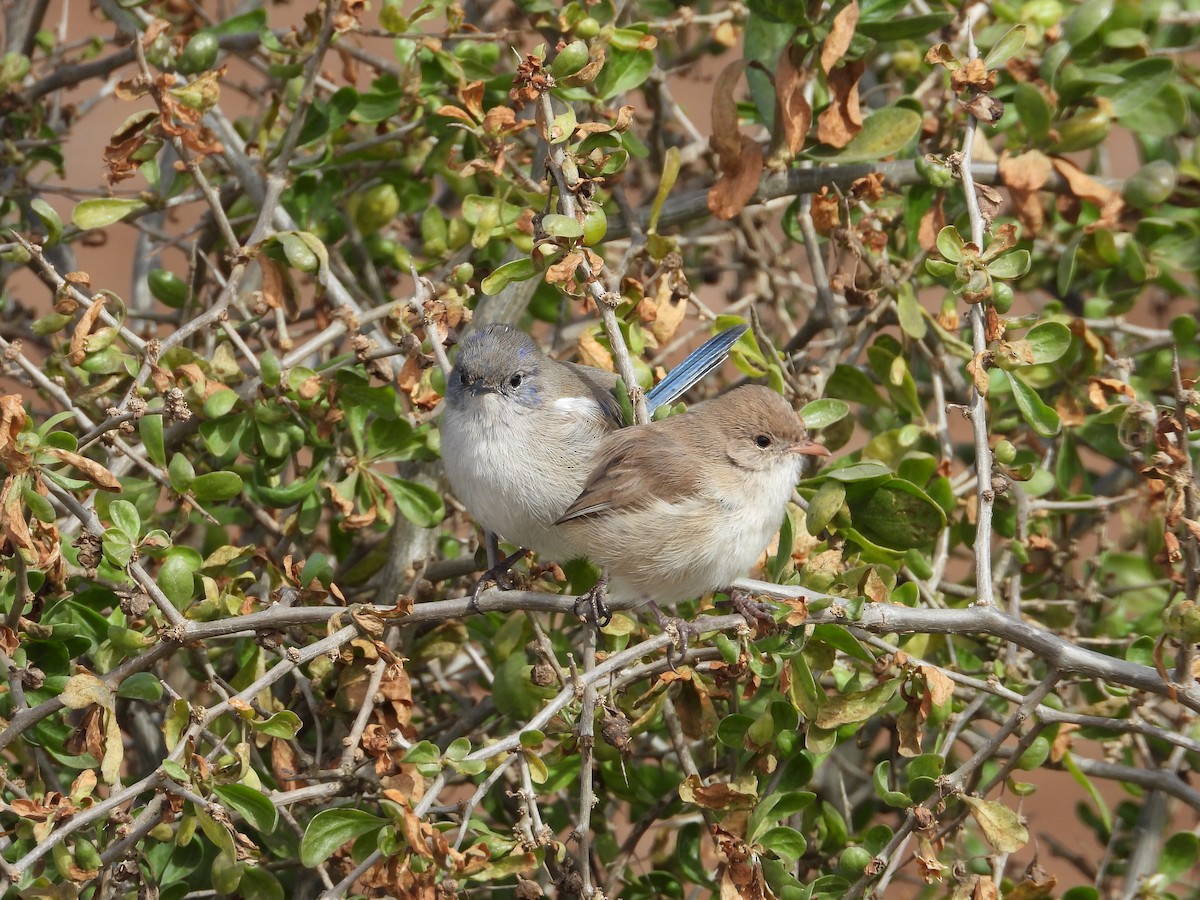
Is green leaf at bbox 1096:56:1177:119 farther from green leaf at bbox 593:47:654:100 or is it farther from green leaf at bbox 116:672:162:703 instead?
green leaf at bbox 116:672:162:703

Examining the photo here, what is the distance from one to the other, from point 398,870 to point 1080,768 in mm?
1832

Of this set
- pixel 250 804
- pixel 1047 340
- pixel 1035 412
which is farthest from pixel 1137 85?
pixel 250 804

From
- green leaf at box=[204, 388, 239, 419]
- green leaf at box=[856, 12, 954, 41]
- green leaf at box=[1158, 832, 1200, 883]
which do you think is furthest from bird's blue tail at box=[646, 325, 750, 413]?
green leaf at box=[1158, 832, 1200, 883]

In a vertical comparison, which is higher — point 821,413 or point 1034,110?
point 1034,110

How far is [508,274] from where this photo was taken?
310cm

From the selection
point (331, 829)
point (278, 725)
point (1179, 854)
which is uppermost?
point (278, 725)

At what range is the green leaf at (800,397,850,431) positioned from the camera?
339 cm

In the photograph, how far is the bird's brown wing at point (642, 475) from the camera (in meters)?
3.46

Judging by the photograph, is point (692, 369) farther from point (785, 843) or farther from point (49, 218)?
point (49, 218)

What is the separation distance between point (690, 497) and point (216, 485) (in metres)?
1.23

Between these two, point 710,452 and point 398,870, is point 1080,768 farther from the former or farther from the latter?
point 398,870

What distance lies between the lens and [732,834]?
9.04 ft

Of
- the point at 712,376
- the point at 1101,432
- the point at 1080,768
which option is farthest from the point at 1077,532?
the point at 712,376

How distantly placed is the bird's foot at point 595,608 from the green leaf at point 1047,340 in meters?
1.20
